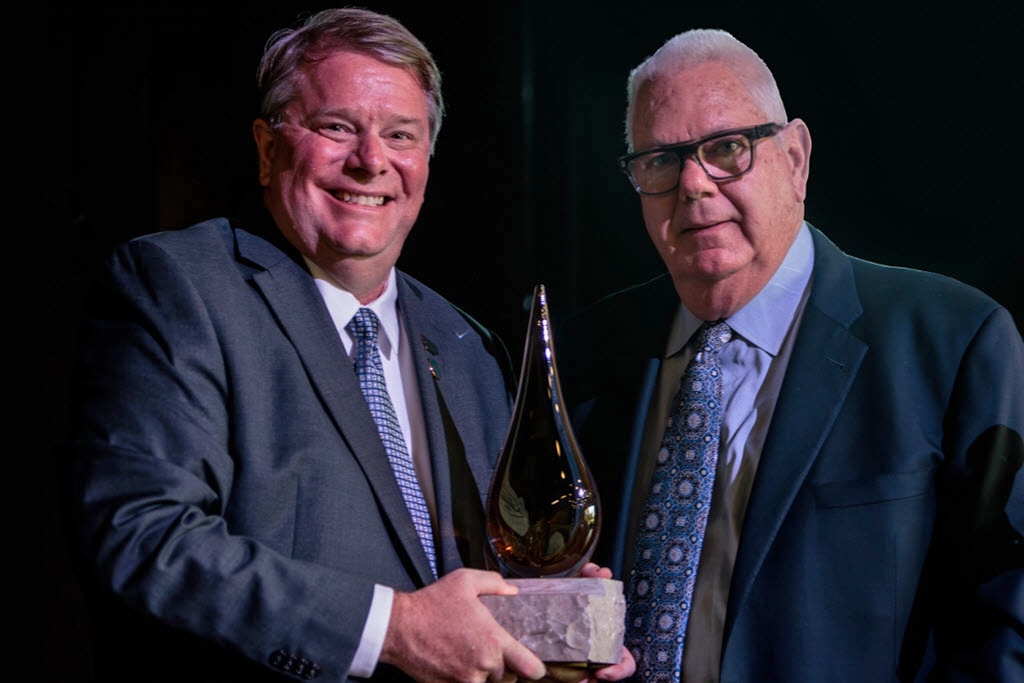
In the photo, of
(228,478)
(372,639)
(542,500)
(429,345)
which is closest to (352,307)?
(429,345)

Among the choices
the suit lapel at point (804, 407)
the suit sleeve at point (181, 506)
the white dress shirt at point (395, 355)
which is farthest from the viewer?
the white dress shirt at point (395, 355)

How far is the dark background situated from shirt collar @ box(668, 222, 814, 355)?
0.07 m

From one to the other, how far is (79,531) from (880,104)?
1.65m

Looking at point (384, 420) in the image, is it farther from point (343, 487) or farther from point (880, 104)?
point (880, 104)

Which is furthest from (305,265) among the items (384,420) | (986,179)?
(986,179)

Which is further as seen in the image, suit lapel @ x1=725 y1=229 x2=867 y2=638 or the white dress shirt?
the white dress shirt

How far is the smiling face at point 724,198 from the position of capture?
85.4 inches

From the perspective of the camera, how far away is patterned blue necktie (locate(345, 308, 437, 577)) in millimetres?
2029

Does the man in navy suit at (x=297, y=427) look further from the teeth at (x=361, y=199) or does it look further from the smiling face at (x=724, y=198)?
the smiling face at (x=724, y=198)

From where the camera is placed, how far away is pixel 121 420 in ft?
5.82

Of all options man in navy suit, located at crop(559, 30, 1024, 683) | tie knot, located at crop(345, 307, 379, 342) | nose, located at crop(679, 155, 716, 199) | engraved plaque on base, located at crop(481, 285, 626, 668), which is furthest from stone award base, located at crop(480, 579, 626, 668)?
nose, located at crop(679, 155, 716, 199)

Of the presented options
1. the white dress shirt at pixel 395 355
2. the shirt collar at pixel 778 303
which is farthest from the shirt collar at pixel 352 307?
the shirt collar at pixel 778 303

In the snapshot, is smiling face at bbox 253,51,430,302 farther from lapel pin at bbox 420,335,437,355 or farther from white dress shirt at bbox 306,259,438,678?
lapel pin at bbox 420,335,437,355

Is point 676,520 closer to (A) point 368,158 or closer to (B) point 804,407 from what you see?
(B) point 804,407
